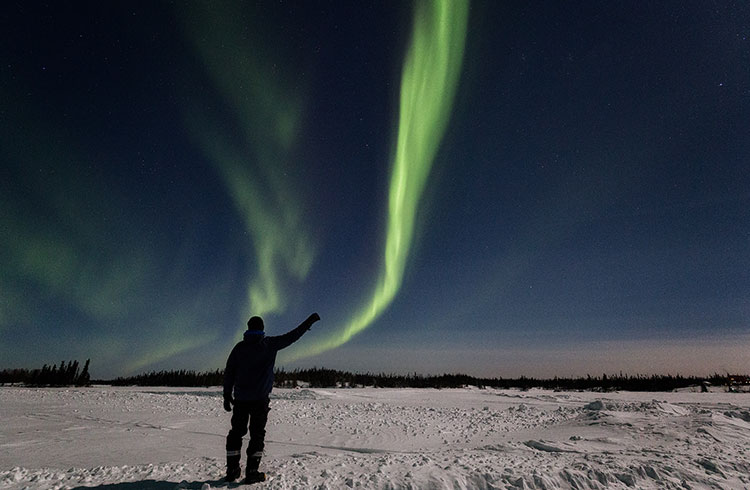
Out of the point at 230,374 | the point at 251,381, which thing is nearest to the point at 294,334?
the point at 251,381

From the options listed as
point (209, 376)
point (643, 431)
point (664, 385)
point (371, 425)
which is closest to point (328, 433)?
point (371, 425)

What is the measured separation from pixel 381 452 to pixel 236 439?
406 centimetres

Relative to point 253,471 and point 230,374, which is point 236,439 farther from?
point 230,374

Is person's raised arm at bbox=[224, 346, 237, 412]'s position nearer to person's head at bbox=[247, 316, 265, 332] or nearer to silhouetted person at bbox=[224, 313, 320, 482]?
silhouetted person at bbox=[224, 313, 320, 482]

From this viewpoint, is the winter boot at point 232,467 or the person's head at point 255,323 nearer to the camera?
the winter boot at point 232,467

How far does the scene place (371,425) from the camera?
1178 cm

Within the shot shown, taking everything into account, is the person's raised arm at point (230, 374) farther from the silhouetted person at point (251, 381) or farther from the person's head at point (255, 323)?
the person's head at point (255, 323)

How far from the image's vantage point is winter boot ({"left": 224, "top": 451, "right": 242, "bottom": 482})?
4641mm

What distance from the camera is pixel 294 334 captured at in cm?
529

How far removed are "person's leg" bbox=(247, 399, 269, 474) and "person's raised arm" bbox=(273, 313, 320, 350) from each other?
2.63 feet

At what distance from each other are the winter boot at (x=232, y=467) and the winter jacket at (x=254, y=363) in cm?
69

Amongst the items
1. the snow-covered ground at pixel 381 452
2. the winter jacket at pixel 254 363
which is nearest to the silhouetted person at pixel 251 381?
the winter jacket at pixel 254 363

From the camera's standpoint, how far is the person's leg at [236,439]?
15.4ft

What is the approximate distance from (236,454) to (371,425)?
7.92 meters
